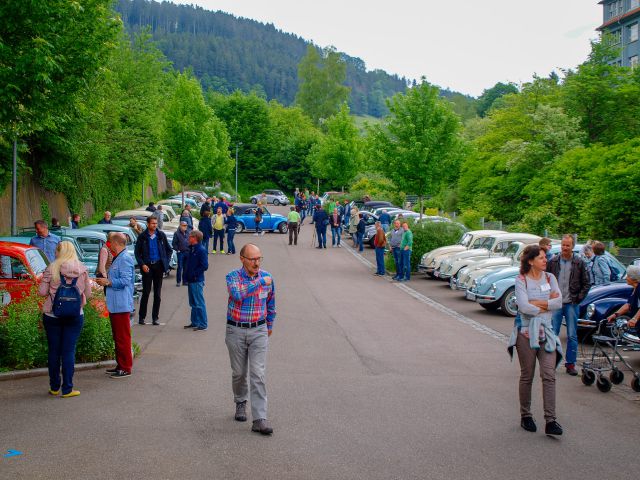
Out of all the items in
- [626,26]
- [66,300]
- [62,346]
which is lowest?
[62,346]

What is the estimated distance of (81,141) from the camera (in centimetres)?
3225

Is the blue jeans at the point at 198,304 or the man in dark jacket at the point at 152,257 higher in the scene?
the man in dark jacket at the point at 152,257

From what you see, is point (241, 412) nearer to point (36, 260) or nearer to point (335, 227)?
point (36, 260)

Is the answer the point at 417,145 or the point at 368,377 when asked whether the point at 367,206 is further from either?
the point at 368,377

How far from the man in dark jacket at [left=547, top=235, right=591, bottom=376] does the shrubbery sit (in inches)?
244

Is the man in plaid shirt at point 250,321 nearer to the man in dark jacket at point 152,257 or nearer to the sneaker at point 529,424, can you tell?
the sneaker at point 529,424

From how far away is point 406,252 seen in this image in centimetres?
2388

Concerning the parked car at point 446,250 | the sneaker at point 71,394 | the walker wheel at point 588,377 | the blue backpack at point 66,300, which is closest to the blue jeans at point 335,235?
the parked car at point 446,250

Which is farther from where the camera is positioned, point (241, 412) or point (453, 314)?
point (453, 314)

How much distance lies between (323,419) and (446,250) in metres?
16.5

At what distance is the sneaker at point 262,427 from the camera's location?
7227mm

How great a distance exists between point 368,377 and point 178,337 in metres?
4.33

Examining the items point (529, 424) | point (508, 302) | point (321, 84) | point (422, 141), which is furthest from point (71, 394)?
point (321, 84)

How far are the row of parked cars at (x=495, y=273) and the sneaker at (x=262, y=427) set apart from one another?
299 inches
